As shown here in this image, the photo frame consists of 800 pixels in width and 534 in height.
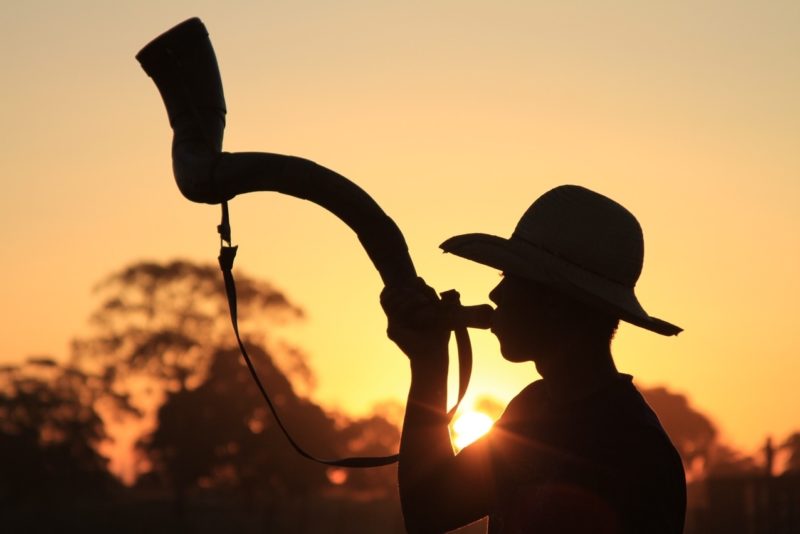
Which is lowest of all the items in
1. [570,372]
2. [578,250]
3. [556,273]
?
[570,372]

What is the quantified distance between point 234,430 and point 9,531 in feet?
32.7

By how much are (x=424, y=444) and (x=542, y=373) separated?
0.39 m

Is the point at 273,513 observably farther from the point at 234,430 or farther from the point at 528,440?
the point at 528,440

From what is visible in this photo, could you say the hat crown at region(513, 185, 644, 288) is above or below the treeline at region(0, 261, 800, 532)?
below

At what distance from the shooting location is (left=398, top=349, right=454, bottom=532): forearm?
4.12 meters

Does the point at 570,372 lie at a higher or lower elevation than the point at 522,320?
lower

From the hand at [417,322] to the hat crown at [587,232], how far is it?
1.17 feet

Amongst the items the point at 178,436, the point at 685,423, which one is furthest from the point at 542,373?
the point at 685,423

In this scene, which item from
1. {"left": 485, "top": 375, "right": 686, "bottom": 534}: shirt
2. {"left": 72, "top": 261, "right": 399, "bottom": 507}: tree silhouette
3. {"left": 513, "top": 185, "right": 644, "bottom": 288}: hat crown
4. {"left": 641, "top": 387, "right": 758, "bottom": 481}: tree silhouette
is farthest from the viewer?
{"left": 641, "top": 387, "right": 758, "bottom": 481}: tree silhouette

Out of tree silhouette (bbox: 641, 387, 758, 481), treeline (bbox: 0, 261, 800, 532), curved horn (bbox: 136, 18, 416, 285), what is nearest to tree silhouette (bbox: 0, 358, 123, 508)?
treeline (bbox: 0, 261, 800, 532)

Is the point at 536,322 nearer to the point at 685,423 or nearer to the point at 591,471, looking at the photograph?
the point at 591,471

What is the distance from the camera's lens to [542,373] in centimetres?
416

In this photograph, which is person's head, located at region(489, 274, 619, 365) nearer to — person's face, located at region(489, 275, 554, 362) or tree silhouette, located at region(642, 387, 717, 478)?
person's face, located at region(489, 275, 554, 362)

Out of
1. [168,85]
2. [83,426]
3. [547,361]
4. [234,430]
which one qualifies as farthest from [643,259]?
[83,426]
